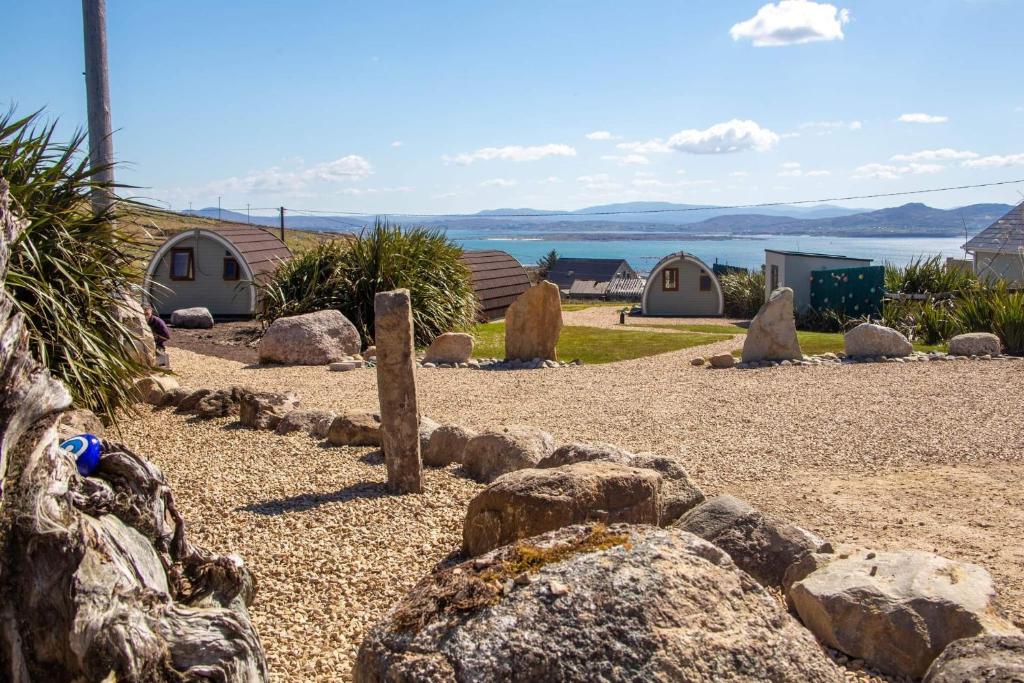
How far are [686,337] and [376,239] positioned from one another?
24.7 feet

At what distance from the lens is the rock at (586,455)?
7332 millimetres

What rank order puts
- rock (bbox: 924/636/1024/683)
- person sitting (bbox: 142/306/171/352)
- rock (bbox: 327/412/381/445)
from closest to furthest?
rock (bbox: 924/636/1024/683) → rock (bbox: 327/412/381/445) → person sitting (bbox: 142/306/171/352)

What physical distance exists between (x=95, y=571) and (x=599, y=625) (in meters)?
1.90

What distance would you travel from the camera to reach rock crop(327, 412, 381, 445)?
9312 mm

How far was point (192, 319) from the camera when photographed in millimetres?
23047

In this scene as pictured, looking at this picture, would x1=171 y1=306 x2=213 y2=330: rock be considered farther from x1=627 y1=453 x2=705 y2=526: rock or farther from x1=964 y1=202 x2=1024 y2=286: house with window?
x1=964 y1=202 x2=1024 y2=286: house with window

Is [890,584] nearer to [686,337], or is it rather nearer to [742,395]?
[742,395]

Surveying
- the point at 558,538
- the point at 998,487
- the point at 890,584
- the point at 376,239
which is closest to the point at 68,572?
the point at 558,538

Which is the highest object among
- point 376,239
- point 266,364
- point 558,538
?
point 376,239

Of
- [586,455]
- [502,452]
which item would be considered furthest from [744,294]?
[586,455]

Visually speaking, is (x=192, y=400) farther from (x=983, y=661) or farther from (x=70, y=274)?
(x=983, y=661)

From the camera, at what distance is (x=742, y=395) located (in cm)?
1334

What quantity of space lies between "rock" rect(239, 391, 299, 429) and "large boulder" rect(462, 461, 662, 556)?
464 centimetres

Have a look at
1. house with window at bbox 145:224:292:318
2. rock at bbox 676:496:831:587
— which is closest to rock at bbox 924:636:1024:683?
rock at bbox 676:496:831:587
